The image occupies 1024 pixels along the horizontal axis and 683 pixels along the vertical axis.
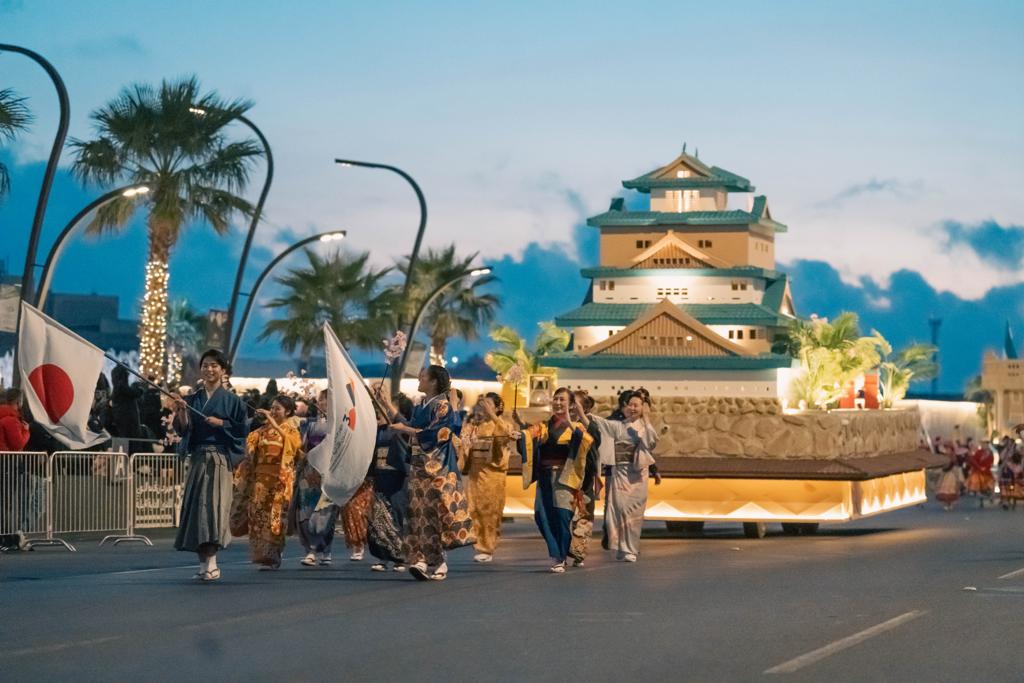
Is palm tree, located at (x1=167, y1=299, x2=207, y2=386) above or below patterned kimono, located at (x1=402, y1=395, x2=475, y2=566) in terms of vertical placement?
above

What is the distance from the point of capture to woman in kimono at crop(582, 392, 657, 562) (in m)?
22.6

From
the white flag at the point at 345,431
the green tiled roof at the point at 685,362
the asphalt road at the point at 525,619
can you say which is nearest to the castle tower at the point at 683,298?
the green tiled roof at the point at 685,362

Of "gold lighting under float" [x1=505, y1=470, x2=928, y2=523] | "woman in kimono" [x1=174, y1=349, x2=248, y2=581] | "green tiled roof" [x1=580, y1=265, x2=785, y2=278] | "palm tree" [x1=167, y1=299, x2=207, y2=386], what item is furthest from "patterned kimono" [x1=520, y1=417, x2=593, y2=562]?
"palm tree" [x1=167, y1=299, x2=207, y2=386]

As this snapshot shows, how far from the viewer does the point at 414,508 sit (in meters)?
18.5

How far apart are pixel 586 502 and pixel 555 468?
0.90 meters

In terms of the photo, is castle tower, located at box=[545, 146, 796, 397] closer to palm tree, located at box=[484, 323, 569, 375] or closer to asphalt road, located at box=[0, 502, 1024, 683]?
palm tree, located at box=[484, 323, 569, 375]

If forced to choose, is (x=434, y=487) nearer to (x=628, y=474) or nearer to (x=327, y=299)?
(x=628, y=474)

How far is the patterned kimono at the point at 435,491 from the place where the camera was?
60.4 ft

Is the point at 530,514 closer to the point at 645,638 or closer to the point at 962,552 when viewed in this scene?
the point at 962,552

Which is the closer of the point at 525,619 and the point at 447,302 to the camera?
the point at 525,619

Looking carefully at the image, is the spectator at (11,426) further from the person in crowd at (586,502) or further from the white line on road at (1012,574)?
the white line on road at (1012,574)

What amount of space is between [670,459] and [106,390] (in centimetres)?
921

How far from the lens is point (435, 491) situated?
60.8 feet

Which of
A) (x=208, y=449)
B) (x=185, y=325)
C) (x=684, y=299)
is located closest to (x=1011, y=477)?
(x=208, y=449)
